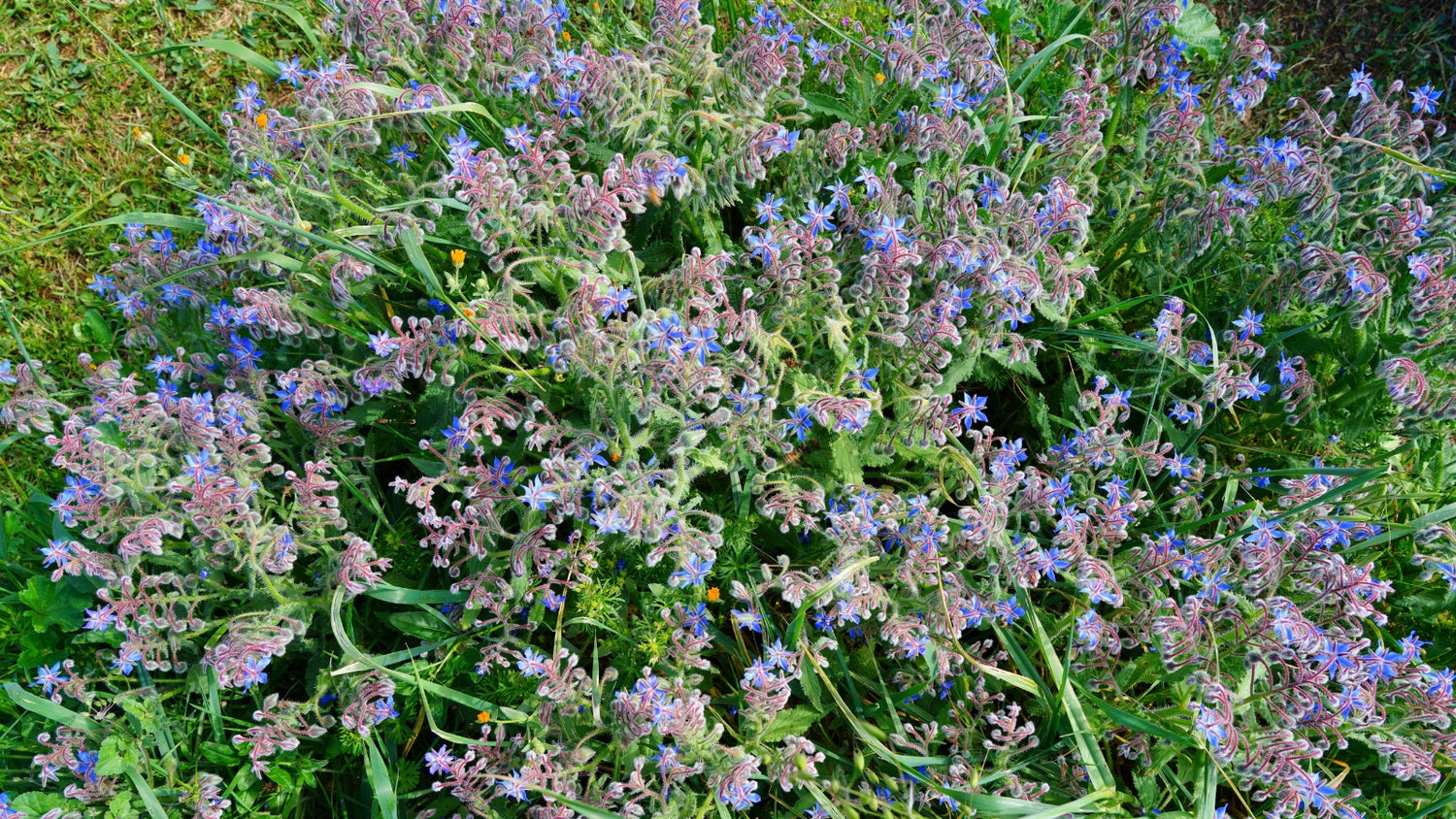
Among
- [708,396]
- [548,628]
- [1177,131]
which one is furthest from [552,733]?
[1177,131]

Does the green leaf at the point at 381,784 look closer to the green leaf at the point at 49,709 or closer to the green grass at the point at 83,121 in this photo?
the green leaf at the point at 49,709

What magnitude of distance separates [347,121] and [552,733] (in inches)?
66.7

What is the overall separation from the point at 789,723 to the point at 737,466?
2.29ft

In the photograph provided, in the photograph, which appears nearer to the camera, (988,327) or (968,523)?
(968,523)

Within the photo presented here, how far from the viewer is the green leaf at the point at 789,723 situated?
97.6 inches

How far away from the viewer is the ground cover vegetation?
7.85 ft

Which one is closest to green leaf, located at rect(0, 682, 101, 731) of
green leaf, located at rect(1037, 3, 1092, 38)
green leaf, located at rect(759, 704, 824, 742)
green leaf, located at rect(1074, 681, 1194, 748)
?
green leaf, located at rect(759, 704, 824, 742)

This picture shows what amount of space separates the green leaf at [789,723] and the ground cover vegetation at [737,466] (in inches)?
0.6

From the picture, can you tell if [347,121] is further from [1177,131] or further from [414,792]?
[1177,131]

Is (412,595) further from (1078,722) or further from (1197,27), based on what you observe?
(1197,27)

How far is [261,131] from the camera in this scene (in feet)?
8.79

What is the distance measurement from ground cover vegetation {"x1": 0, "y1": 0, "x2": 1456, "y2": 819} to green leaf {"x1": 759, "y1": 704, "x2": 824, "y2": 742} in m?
0.02

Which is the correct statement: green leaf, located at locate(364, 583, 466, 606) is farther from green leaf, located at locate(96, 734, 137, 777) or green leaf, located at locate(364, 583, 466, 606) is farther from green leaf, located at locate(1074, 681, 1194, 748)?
green leaf, located at locate(1074, 681, 1194, 748)

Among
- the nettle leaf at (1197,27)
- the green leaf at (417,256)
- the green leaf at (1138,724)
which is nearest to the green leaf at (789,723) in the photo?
the green leaf at (1138,724)
